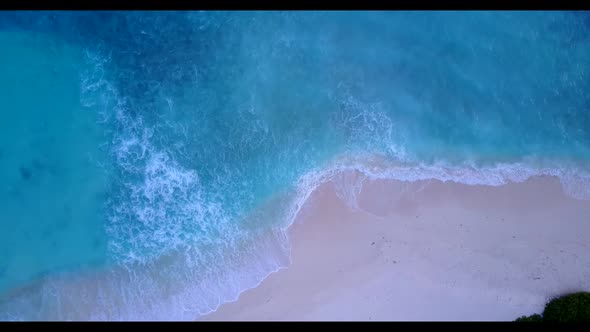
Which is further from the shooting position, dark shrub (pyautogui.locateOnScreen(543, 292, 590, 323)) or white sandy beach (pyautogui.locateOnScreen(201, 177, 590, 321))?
white sandy beach (pyautogui.locateOnScreen(201, 177, 590, 321))

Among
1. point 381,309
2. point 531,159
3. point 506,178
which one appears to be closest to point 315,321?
point 381,309

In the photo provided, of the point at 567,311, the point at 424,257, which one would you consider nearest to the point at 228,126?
the point at 424,257

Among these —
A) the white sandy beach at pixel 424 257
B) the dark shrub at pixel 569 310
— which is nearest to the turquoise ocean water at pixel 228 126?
the white sandy beach at pixel 424 257

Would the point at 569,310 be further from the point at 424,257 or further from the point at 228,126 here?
the point at 228,126

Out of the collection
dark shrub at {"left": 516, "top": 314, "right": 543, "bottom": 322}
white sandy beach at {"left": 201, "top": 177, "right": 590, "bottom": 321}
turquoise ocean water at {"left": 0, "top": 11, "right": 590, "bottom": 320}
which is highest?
turquoise ocean water at {"left": 0, "top": 11, "right": 590, "bottom": 320}

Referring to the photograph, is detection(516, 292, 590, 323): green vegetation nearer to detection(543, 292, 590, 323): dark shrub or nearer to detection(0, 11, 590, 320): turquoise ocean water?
detection(543, 292, 590, 323): dark shrub

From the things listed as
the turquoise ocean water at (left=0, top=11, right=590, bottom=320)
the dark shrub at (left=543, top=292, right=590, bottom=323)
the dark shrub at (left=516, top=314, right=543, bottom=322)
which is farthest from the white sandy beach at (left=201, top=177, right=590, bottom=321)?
the turquoise ocean water at (left=0, top=11, right=590, bottom=320)

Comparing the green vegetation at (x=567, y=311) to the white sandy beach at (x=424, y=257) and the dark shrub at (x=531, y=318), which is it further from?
the white sandy beach at (x=424, y=257)
